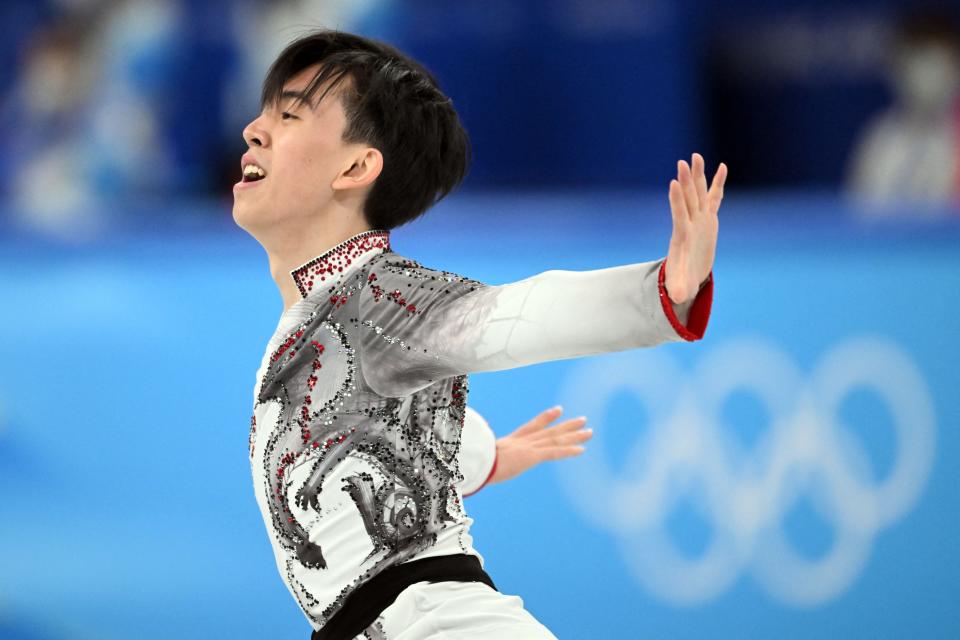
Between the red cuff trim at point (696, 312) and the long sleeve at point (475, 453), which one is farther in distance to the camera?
the long sleeve at point (475, 453)

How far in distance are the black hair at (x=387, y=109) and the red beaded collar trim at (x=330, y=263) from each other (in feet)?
0.30

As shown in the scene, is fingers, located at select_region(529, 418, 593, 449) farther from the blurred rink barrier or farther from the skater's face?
the blurred rink barrier

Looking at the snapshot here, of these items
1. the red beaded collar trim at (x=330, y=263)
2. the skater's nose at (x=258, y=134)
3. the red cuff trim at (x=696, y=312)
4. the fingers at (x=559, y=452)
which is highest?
the skater's nose at (x=258, y=134)

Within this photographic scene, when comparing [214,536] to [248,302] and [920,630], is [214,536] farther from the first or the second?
[920,630]

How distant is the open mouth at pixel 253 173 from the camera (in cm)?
251

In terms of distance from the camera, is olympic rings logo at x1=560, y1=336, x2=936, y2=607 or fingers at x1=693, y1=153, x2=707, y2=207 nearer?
fingers at x1=693, y1=153, x2=707, y2=207

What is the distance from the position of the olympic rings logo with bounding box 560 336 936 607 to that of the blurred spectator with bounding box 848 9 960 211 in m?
1.55

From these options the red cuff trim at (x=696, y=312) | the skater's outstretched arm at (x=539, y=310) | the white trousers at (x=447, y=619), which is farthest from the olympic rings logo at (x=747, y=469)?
the red cuff trim at (x=696, y=312)

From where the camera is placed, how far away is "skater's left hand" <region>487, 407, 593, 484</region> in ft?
9.89

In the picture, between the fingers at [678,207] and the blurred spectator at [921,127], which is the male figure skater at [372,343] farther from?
the blurred spectator at [921,127]

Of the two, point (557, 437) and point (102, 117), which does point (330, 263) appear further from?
point (102, 117)

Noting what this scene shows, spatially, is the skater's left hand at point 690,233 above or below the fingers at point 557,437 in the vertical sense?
below

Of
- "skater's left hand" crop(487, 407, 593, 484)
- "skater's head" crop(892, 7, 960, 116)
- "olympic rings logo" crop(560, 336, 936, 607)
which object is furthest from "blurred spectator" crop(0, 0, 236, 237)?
"skater's head" crop(892, 7, 960, 116)

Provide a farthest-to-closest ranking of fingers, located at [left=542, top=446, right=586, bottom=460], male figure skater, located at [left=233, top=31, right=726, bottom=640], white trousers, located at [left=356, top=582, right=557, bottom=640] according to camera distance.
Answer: fingers, located at [left=542, top=446, right=586, bottom=460] < white trousers, located at [left=356, top=582, right=557, bottom=640] < male figure skater, located at [left=233, top=31, right=726, bottom=640]
